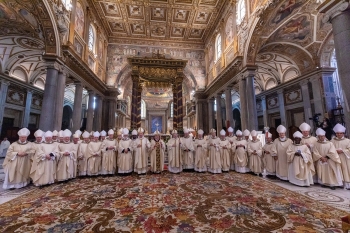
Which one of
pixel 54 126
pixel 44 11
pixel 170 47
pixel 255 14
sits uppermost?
pixel 170 47

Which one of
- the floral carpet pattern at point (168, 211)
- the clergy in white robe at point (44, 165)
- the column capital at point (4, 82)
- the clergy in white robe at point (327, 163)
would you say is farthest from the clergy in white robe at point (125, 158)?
the column capital at point (4, 82)

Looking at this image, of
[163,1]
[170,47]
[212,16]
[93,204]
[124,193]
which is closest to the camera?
[93,204]

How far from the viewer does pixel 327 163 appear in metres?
4.48

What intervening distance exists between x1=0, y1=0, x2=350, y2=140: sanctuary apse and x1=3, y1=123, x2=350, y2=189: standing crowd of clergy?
60.6 inches

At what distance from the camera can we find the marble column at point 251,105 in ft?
29.2

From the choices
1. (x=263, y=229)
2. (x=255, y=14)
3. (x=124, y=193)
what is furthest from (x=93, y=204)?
(x=255, y=14)

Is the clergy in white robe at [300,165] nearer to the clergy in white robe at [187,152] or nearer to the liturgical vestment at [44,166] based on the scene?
the clergy in white robe at [187,152]

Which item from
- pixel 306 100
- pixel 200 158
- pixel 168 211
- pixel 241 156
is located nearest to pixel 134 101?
pixel 200 158

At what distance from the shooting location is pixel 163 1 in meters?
12.4

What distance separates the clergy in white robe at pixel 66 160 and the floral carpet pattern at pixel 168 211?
909 millimetres

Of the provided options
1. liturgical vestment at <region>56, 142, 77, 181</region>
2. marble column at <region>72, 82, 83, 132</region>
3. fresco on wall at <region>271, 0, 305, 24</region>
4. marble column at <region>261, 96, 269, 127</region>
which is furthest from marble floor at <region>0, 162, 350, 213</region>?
marble column at <region>261, 96, 269, 127</region>

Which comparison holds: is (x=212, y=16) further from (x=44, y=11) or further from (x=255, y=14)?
(x=44, y=11)

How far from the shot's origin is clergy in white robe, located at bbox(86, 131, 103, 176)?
5.96 m

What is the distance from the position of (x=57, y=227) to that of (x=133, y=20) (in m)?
15.8
